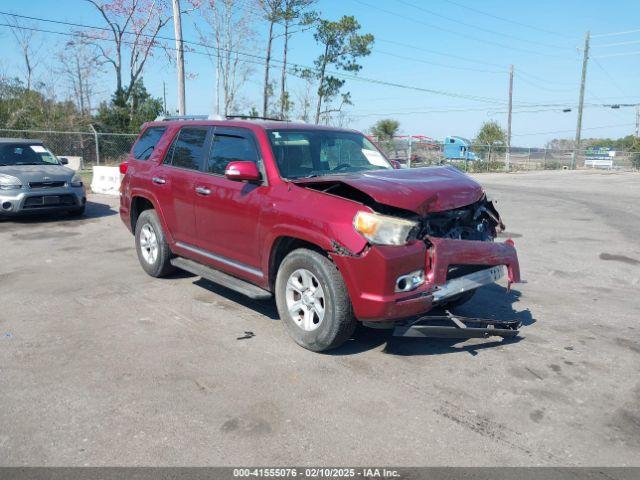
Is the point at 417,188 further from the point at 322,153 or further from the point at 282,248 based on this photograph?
the point at 322,153

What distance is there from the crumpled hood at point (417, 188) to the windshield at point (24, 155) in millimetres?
8900

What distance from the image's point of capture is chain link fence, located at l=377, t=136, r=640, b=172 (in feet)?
96.5

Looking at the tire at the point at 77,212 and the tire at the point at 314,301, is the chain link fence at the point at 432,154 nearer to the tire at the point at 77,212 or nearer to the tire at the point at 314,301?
the tire at the point at 77,212

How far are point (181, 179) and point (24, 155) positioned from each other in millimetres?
7293

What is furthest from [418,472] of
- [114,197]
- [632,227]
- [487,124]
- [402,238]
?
[487,124]

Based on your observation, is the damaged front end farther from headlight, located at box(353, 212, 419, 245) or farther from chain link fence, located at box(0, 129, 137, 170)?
chain link fence, located at box(0, 129, 137, 170)

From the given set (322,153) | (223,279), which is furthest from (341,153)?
(223,279)

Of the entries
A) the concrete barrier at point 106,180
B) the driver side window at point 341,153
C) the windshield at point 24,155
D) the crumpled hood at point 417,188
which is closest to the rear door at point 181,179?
the driver side window at point 341,153

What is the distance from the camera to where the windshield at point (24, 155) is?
11.1m

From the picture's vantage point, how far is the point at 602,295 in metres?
6.40

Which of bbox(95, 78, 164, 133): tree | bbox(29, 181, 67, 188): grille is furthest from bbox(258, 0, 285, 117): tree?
bbox(29, 181, 67, 188): grille

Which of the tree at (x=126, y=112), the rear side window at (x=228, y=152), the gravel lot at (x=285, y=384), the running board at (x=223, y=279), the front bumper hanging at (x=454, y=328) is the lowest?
the gravel lot at (x=285, y=384)

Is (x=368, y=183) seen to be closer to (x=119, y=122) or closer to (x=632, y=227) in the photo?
(x=632, y=227)

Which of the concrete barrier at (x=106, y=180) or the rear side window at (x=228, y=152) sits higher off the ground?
the rear side window at (x=228, y=152)
